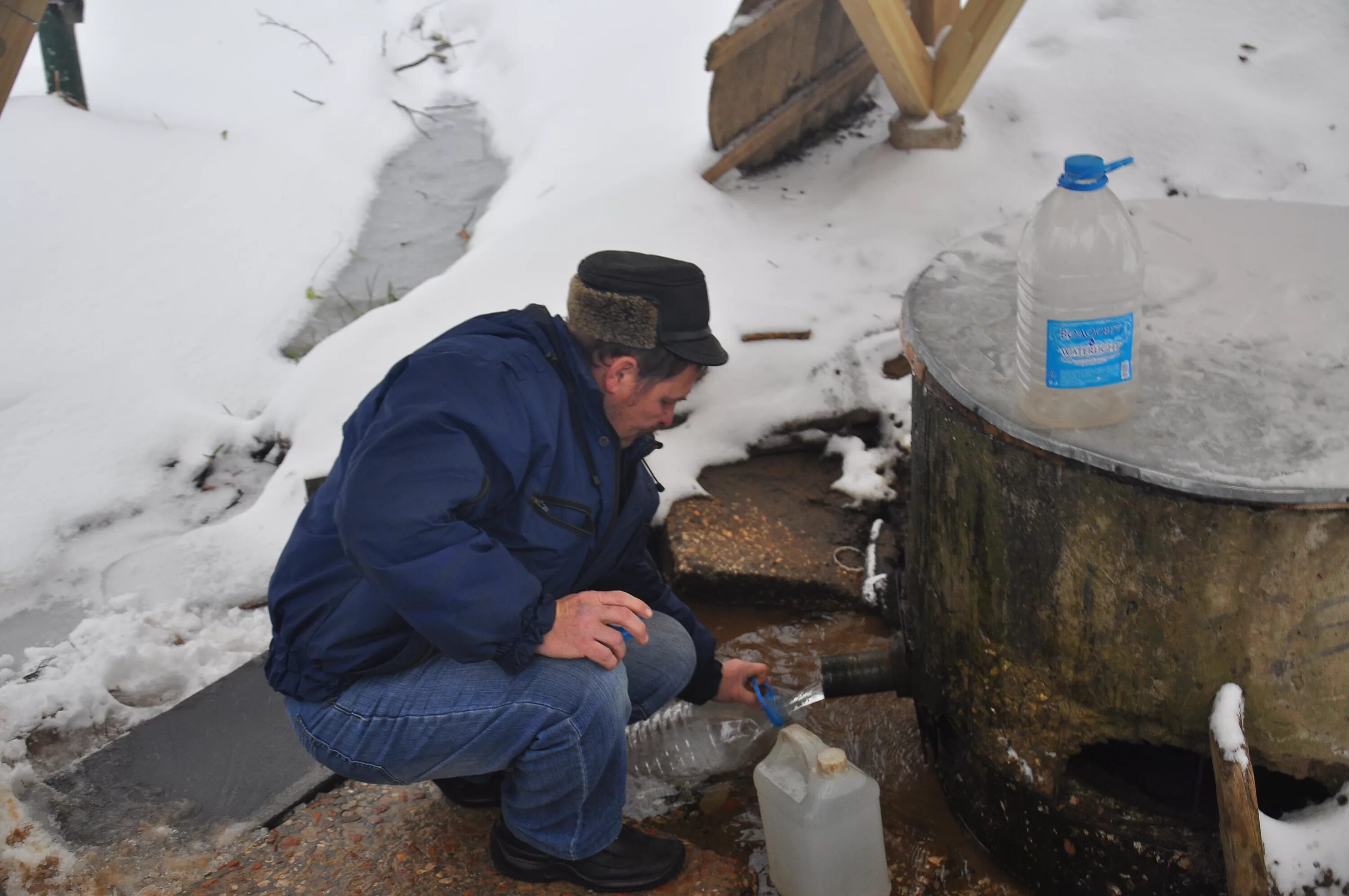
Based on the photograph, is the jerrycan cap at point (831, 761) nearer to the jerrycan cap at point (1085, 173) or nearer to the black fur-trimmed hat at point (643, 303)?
the black fur-trimmed hat at point (643, 303)

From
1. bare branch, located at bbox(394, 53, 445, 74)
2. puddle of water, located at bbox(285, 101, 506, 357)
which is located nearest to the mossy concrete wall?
puddle of water, located at bbox(285, 101, 506, 357)

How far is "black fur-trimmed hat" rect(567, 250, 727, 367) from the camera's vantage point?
2.02 m

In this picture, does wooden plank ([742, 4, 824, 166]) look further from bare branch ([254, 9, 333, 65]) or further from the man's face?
bare branch ([254, 9, 333, 65])

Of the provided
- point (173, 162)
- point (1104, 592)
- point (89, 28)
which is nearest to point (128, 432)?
point (173, 162)

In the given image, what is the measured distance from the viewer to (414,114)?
7742mm

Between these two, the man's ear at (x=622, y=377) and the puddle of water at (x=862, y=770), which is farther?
the puddle of water at (x=862, y=770)

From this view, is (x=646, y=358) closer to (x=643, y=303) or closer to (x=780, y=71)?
(x=643, y=303)

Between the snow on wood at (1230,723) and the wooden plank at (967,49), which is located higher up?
the wooden plank at (967,49)

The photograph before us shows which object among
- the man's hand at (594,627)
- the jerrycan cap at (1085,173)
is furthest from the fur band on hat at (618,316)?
the jerrycan cap at (1085,173)

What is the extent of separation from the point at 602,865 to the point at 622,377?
967mm

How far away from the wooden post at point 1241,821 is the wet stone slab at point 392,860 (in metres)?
0.91

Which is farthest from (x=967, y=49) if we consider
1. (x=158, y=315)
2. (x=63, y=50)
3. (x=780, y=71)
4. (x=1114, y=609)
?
(x=63, y=50)

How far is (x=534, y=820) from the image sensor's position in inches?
85.0

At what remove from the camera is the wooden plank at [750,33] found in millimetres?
4137
